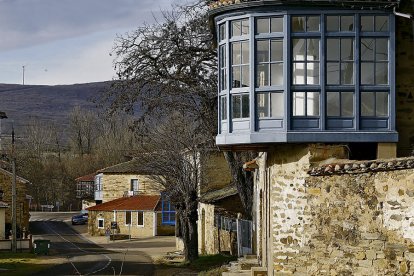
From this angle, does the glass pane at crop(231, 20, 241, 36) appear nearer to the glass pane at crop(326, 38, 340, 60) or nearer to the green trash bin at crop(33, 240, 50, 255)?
the glass pane at crop(326, 38, 340, 60)

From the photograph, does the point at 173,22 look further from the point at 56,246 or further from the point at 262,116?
the point at 56,246

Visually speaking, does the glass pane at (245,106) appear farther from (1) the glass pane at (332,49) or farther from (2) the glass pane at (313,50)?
(1) the glass pane at (332,49)

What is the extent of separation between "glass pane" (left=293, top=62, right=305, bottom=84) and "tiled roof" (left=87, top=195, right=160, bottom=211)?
148ft

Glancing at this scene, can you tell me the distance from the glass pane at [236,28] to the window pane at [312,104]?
6.77 ft

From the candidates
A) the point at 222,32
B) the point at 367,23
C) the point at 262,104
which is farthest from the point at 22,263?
the point at 367,23

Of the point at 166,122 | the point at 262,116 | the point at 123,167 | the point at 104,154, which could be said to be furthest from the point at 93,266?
the point at 104,154

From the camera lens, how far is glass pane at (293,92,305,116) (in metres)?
17.4

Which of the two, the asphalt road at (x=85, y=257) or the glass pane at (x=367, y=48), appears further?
the asphalt road at (x=85, y=257)

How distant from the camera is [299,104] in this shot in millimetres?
17453

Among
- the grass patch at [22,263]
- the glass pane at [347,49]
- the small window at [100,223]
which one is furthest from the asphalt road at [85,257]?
the glass pane at [347,49]

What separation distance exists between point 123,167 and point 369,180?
56.4 m

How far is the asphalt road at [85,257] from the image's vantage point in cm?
3688

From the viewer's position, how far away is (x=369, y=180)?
601 inches

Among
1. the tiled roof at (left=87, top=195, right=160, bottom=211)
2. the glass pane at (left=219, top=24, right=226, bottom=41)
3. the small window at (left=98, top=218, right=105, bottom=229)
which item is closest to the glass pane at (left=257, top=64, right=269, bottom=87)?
the glass pane at (left=219, top=24, right=226, bottom=41)
